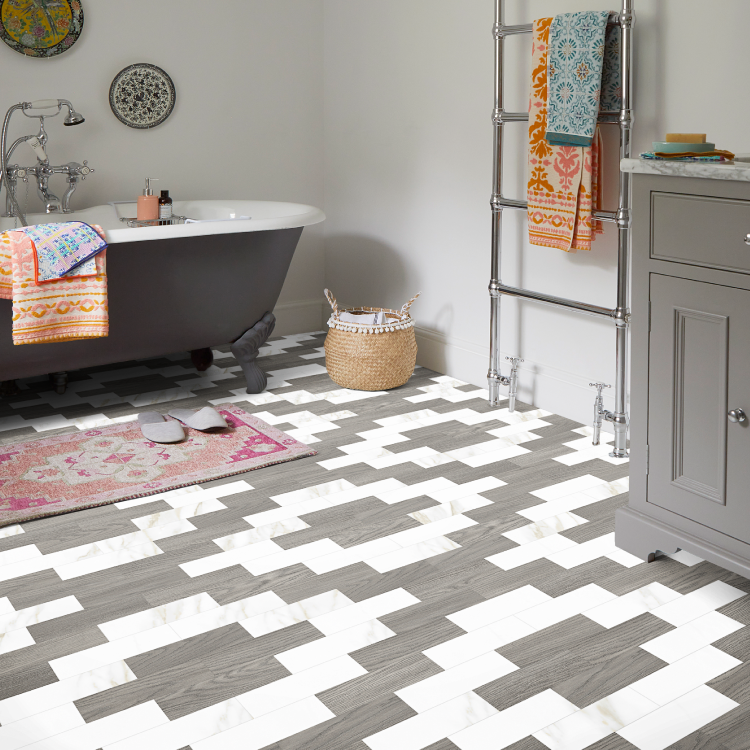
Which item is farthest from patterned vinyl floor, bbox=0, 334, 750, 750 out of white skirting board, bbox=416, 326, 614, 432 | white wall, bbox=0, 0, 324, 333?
white wall, bbox=0, 0, 324, 333

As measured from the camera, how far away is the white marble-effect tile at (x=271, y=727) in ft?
5.16

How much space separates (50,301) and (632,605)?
6.79 feet

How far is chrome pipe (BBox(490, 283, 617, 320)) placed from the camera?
2.97 m

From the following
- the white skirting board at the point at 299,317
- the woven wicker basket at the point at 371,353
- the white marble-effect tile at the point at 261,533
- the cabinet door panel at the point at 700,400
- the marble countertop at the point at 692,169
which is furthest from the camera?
the white skirting board at the point at 299,317

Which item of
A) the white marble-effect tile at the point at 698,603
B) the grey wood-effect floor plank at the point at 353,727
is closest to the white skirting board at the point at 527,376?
the white marble-effect tile at the point at 698,603

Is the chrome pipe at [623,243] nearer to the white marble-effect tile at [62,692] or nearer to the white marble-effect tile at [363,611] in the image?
the white marble-effect tile at [363,611]

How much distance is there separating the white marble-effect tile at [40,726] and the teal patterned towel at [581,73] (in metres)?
2.20

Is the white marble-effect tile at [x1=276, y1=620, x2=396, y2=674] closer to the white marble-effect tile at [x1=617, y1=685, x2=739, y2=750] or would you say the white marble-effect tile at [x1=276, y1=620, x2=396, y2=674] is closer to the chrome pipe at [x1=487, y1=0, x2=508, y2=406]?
the white marble-effect tile at [x1=617, y1=685, x2=739, y2=750]

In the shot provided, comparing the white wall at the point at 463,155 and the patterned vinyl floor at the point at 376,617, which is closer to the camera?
the patterned vinyl floor at the point at 376,617

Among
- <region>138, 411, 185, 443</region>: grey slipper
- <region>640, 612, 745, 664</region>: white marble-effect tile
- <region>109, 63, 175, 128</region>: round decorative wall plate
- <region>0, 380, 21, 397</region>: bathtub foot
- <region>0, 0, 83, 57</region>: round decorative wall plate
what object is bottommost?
<region>640, 612, 745, 664</region>: white marble-effect tile

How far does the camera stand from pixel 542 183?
3.06 metres

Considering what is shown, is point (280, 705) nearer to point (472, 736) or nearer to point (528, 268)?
point (472, 736)

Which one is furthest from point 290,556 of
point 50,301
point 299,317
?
point 299,317

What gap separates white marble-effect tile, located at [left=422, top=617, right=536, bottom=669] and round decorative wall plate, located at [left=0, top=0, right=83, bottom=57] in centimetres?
310
